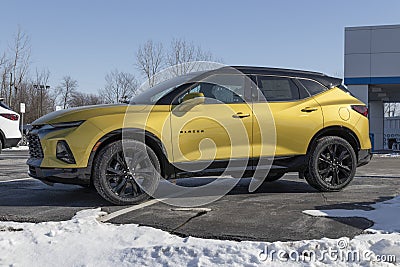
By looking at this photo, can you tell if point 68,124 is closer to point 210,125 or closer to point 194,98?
point 194,98

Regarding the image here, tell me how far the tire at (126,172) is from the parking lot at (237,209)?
0.17 metres

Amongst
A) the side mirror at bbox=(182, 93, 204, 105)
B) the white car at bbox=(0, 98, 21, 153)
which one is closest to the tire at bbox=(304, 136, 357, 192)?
the side mirror at bbox=(182, 93, 204, 105)

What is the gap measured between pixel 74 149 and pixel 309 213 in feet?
8.90

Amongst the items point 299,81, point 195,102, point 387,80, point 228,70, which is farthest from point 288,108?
point 387,80

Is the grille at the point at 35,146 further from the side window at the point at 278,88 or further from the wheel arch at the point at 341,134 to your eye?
the wheel arch at the point at 341,134

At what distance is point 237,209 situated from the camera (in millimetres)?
5102

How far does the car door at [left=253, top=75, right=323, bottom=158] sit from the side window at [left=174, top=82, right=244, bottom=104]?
11.1 inches

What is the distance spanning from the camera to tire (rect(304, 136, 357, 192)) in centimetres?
630

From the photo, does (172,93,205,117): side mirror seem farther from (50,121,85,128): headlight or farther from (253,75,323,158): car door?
(50,121,85,128): headlight

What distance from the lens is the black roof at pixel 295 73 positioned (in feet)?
20.4

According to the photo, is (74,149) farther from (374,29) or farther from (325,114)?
(374,29)

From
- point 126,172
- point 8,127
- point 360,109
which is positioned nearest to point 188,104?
point 126,172

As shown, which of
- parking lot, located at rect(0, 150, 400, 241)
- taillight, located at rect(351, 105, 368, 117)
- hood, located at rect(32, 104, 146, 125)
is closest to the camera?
parking lot, located at rect(0, 150, 400, 241)

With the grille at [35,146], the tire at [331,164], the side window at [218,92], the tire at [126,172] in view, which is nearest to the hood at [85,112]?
the grille at [35,146]
